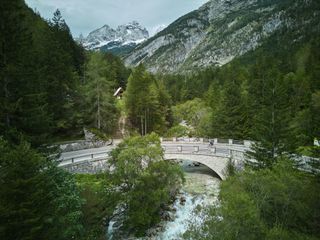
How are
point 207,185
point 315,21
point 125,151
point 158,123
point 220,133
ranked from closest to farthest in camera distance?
point 125,151 → point 207,185 → point 220,133 → point 158,123 → point 315,21

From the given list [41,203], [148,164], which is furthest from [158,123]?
[41,203]

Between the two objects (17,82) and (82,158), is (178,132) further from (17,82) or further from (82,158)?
(17,82)

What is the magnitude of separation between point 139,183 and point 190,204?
8393mm

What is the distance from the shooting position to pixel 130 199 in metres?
25.6

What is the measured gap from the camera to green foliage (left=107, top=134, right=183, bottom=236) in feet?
83.8

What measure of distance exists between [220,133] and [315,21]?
141598 millimetres

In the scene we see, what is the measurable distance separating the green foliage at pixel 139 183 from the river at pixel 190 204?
128cm

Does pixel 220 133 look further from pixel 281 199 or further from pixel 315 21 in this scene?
pixel 315 21

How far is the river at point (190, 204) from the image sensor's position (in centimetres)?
2631

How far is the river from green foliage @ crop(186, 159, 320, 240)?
2284 millimetres

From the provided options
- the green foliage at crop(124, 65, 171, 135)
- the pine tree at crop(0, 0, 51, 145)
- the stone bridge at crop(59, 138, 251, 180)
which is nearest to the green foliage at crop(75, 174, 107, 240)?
the pine tree at crop(0, 0, 51, 145)

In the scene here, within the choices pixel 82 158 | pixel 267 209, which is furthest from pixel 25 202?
pixel 82 158

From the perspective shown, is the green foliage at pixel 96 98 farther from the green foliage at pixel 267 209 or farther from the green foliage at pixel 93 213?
the green foliage at pixel 267 209

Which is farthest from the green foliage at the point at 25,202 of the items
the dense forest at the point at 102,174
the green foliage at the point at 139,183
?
the green foliage at the point at 139,183
